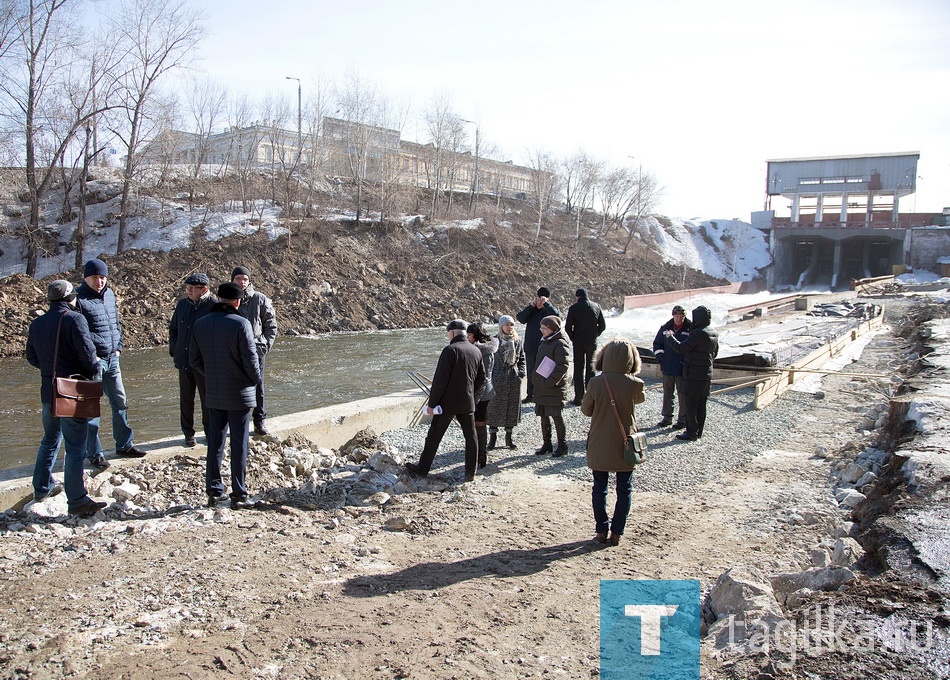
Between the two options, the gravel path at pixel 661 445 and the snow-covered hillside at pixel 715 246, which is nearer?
the gravel path at pixel 661 445

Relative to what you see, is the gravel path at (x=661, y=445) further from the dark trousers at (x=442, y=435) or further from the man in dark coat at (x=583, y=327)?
the man in dark coat at (x=583, y=327)

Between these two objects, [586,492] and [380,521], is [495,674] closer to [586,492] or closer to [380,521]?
[380,521]

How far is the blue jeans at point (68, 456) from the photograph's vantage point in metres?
5.19

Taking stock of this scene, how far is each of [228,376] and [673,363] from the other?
5.79 metres

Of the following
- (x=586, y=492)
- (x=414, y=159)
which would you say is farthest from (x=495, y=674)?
(x=414, y=159)

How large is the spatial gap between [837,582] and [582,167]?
57.9 metres

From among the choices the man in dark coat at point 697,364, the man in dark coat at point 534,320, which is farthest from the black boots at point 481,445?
the man in dark coat at point 697,364

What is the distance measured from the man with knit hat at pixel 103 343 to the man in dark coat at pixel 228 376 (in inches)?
39.6

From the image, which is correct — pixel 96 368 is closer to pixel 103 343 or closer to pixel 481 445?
pixel 103 343

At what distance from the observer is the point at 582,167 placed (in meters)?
59.0

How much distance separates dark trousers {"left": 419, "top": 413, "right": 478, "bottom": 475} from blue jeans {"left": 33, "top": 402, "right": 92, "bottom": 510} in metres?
2.93

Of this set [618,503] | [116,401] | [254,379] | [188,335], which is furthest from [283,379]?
[618,503]

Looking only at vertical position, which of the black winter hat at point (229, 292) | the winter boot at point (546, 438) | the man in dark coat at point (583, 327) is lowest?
the winter boot at point (546, 438)

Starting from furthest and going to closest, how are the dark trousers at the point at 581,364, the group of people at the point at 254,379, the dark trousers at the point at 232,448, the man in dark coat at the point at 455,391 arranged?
the dark trousers at the point at 581,364, the man in dark coat at the point at 455,391, the dark trousers at the point at 232,448, the group of people at the point at 254,379
